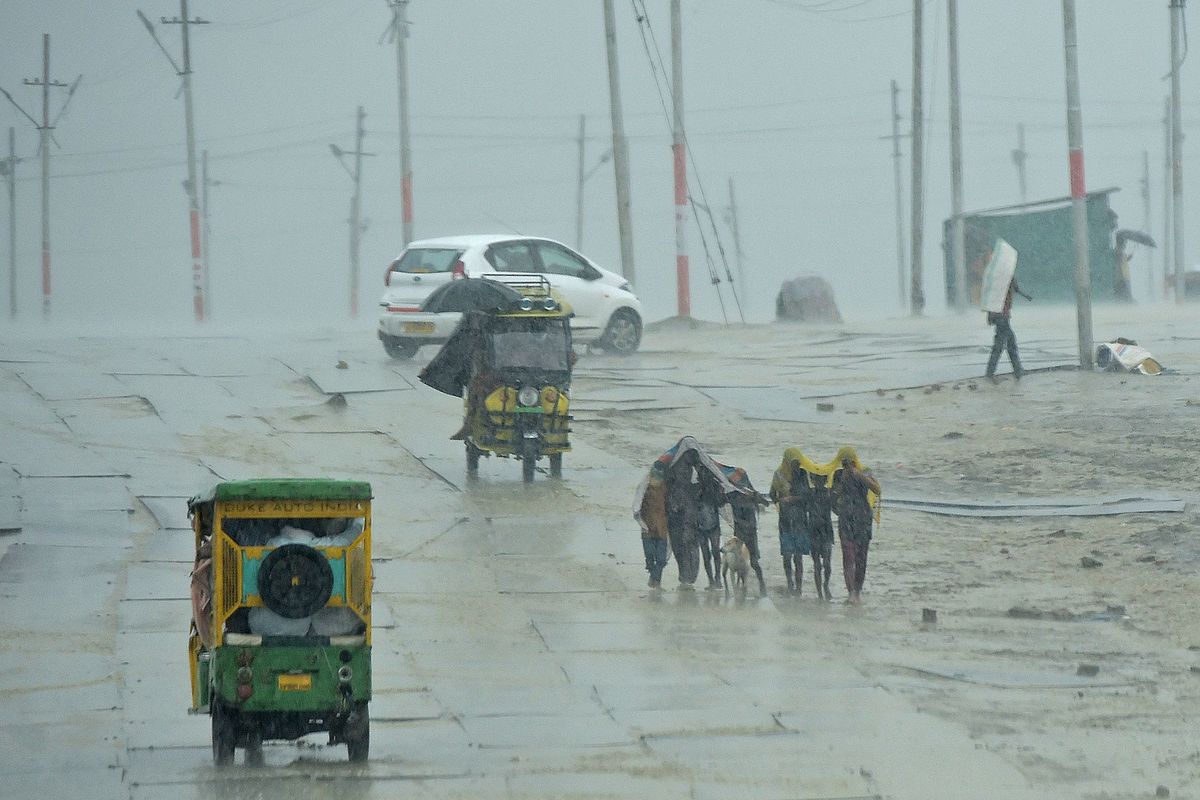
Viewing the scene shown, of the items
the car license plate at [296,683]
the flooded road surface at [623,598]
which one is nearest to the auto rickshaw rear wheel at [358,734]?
the flooded road surface at [623,598]

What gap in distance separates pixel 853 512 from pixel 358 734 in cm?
551

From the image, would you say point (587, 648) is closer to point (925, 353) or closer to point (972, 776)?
point (972, 776)

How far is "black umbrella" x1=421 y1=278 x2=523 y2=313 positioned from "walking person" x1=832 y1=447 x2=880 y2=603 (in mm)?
4916

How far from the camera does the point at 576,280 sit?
23562mm

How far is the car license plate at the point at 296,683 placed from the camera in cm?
786

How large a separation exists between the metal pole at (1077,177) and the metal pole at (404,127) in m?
19.0

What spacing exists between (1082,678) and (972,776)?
2413 mm

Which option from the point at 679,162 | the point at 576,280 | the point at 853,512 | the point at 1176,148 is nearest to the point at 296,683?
the point at 853,512

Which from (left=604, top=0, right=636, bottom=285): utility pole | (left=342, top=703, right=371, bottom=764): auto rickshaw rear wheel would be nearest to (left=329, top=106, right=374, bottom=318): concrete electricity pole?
(left=604, top=0, right=636, bottom=285): utility pole

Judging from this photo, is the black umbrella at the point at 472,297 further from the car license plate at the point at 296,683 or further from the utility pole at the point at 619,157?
the utility pole at the point at 619,157

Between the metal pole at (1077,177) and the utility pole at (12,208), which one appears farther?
the utility pole at (12,208)

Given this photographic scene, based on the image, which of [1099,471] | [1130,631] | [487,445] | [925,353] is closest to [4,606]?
[487,445]

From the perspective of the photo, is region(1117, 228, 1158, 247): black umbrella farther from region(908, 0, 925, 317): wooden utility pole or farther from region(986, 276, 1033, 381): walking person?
region(986, 276, 1033, 381): walking person

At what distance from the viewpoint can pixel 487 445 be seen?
16438mm
